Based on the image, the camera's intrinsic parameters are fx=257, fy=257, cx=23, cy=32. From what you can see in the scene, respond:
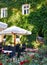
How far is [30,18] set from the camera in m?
19.8

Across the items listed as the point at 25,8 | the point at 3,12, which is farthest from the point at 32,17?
the point at 3,12

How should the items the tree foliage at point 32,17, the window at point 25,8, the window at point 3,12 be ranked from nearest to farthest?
1. the tree foliage at point 32,17
2. the window at point 25,8
3. the window at point 3,12

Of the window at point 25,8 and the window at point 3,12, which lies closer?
the window at point 25,8

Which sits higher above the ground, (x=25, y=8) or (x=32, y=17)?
Answer: (x=25, y=8)

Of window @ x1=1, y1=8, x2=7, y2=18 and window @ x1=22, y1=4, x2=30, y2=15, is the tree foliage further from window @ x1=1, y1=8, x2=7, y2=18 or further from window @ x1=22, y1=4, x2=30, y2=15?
window @ x1=1, y1=8, x2=7, y2=18

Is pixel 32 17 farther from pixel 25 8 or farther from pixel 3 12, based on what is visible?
pixel 3 12

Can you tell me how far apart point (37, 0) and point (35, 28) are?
2164 mm

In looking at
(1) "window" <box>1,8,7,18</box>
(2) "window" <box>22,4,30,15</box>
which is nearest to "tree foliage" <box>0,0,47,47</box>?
(2) "window" <box>22,4,30,15</box>

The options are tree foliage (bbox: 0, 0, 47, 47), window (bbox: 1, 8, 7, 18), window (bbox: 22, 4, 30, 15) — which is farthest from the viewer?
window (bbox: 1, 8, 7, 18)

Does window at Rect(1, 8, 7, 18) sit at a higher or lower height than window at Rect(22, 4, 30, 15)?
lower

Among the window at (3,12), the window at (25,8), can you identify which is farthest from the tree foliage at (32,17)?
the window at (3,12)

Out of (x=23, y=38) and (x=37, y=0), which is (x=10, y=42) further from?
(x=37, y=0)

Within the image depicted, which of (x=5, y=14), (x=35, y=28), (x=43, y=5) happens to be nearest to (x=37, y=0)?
(x=43, y=5)

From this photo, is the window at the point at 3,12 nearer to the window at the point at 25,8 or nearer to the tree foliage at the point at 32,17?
the tree foliage at the point at 32,17
